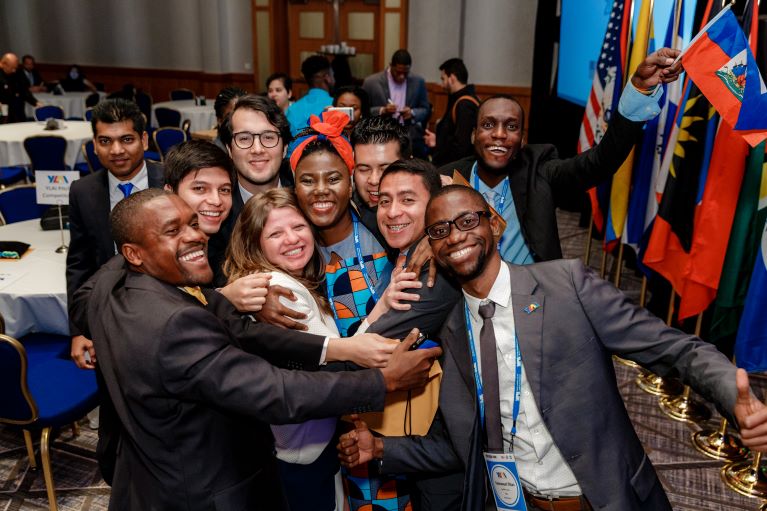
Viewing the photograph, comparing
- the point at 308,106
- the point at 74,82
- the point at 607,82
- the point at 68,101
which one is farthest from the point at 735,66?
the point at 74,82

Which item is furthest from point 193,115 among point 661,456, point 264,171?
point 661,456

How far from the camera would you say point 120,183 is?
300 centimetres

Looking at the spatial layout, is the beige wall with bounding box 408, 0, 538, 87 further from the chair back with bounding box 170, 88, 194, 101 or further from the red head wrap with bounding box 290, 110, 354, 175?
the red head wrap with bounding box 290, 110, 354, 175

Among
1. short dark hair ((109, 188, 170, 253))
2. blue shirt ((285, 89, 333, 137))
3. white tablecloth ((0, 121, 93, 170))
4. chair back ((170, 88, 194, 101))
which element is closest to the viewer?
short dark hair ((109, 188, 170, 253))

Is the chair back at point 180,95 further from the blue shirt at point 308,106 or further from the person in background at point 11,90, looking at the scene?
the blue shirt at point 308,106

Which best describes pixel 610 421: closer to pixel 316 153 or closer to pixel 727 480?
pixel 316 153

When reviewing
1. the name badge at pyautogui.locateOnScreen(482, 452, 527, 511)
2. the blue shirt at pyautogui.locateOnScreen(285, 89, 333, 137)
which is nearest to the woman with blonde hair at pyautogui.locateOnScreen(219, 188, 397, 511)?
the name badge at pyautogui.locateOnScreen(482, 452, 527, 511)

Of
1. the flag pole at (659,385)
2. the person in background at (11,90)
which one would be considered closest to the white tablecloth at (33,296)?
the flag pole at (659,385)

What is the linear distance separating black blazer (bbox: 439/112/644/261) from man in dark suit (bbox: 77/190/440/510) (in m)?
1.27

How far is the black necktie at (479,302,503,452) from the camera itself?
67.0 inches

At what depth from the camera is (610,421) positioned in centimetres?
171

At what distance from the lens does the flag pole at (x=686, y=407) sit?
3.65m

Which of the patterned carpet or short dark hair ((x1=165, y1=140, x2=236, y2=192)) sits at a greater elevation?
short dark hair ((x1=165, y1=140, x2=236, y2=192))

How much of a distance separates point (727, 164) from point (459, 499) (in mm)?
2385
